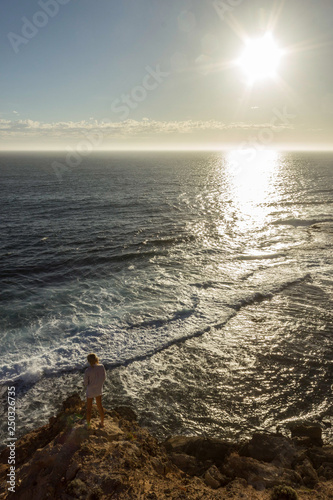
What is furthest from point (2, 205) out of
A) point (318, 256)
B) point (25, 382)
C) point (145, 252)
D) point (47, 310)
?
point (318, 256)

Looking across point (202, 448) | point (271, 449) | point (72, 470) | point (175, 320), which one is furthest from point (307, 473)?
point (175, 320)

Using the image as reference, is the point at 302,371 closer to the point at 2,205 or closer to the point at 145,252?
the point at 145,252

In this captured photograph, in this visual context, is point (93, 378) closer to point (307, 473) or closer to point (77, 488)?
point (77, 488)

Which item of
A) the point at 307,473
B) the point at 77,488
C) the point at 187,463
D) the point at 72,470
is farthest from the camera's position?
the point at 187,463

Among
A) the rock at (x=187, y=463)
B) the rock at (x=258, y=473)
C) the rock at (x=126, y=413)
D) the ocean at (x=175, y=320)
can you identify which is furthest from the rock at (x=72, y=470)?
the rock at (x=258, y=473)

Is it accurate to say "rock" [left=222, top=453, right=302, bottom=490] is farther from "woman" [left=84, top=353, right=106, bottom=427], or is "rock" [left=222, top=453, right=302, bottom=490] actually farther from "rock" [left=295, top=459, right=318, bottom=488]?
"woman" [left=84, top=353, right=106, bottom=427]

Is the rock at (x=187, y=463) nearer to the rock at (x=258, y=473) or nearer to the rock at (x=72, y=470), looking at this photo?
the rock at (x=258, y=473)

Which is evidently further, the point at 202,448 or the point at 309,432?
the point at 309,432

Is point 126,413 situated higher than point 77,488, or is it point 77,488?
point 77,488

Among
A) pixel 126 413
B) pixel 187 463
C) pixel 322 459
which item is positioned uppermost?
pixel 322 459
